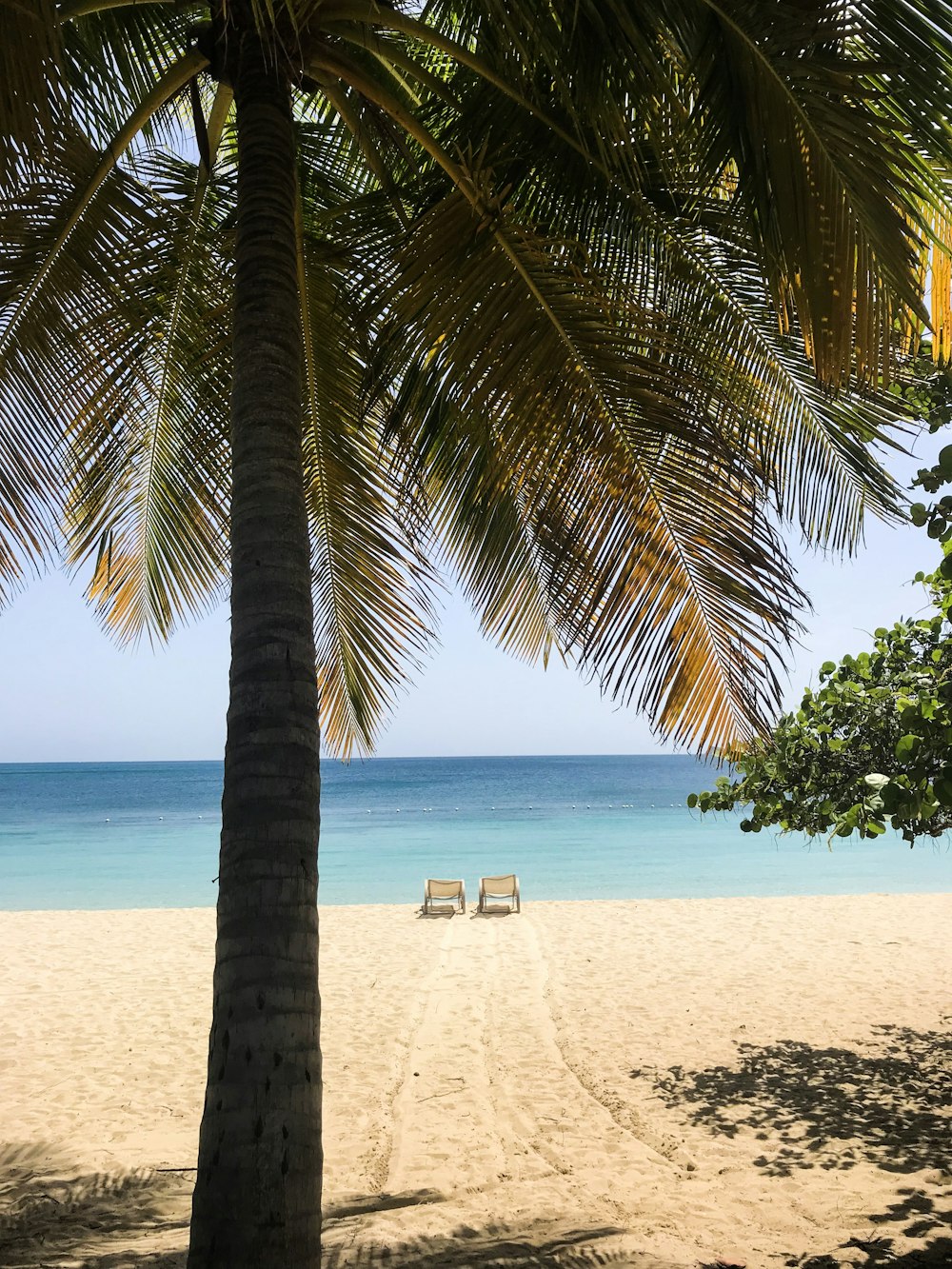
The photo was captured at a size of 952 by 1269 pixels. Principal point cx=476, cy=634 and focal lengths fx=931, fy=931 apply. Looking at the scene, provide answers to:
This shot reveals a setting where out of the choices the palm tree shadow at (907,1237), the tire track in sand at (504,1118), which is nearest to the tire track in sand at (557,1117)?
the tire track in sand at (504,1118)

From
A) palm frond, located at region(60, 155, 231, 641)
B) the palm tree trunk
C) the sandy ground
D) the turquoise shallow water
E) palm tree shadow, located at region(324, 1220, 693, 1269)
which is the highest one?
palm frond, located at region(60, 155, 231, 641)

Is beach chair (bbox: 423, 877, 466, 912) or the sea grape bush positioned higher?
the sea grape bush

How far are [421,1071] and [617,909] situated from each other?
9.87 m

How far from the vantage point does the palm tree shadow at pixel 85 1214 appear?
405 centimetres

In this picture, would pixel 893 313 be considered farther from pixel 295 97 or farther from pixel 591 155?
pixel 295 97

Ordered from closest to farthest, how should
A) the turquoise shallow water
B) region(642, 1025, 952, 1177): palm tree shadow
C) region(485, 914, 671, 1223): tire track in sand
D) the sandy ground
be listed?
1. the sandy ground
2. region(485, 914, 671, 1223): tire track in sand
3. region(642, 1025, 952, 1177): palm tree shadow
4. the turquoise shallow water

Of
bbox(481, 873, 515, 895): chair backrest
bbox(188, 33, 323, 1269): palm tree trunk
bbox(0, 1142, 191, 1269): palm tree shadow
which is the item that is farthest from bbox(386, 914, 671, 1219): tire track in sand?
bbox(481, 873, 515, 895): chair backrest

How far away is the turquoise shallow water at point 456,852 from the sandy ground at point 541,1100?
202cm

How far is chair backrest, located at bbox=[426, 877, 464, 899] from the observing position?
1620 cm

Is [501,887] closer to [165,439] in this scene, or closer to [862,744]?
[862,744]

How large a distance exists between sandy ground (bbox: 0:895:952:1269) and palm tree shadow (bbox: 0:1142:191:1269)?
21 millimetres

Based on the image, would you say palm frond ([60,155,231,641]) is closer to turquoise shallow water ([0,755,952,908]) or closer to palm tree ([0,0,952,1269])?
palm tree ([0,0,952,1269])

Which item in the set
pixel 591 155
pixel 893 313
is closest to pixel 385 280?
pixel 591 155

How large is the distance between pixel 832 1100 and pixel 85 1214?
4.88 meters
